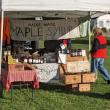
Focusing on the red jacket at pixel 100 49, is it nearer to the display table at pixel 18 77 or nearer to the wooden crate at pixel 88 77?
the wooden crate at pixel 88 77

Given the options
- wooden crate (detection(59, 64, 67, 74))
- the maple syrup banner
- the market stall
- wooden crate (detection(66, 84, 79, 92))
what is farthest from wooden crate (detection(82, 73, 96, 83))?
the maple syrup banner

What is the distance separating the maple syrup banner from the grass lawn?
2.40m

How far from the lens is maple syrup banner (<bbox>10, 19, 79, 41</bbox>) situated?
14539mm

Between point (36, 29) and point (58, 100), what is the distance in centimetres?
424

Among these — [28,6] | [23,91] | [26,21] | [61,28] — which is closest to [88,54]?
[61,28]

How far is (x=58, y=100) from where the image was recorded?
10852 millimetres

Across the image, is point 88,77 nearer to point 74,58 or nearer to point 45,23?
point 74,58

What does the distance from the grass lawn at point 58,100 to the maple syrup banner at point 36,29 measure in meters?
2.40

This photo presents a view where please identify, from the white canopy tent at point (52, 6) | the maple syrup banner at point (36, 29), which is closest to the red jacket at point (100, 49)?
the maple syrup banner at point (36, 29)

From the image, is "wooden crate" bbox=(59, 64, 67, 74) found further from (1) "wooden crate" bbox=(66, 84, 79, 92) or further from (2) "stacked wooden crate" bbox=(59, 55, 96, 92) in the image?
(1) "wooden crate" bbox=(66, 84, 79, 92)

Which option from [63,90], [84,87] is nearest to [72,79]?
[84,87]

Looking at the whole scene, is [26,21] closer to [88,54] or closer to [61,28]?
[61,28]

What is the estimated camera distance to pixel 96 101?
10781 mm

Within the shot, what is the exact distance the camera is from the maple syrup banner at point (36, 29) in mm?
14539
